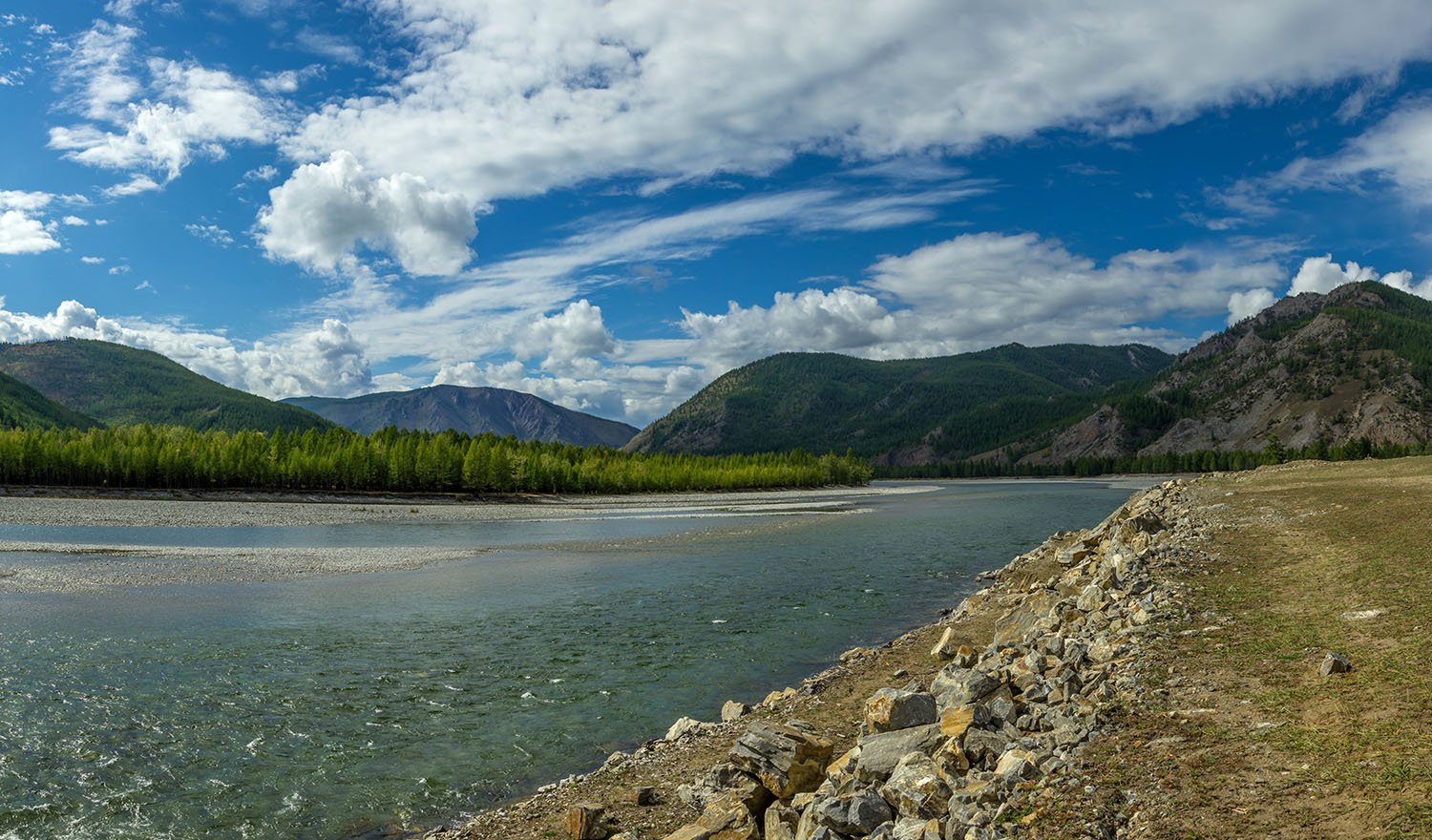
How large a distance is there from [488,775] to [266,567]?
134 ft

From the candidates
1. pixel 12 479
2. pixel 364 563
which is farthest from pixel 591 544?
pixel 12 479

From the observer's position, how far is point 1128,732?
33.8 ft

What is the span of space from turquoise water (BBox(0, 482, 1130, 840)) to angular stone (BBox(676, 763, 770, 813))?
4.12m

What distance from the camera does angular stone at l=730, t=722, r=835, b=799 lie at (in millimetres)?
11188

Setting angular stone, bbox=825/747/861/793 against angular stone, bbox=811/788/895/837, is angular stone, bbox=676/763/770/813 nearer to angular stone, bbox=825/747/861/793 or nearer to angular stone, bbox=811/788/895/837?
angular stone, bbox=825/747/861/793

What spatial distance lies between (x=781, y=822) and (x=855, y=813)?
1.39 metres

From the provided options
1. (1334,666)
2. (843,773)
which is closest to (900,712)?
(843,773)

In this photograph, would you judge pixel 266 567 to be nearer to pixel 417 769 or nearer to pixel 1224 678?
pixel 417 769

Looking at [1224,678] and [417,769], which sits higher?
[1224,678]

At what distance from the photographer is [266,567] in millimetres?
48438

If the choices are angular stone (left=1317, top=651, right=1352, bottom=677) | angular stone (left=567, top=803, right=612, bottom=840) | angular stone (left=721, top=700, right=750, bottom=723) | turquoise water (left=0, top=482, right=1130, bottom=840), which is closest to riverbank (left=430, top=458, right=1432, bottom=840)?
angular stone (left=1317, top=651, right=1352, bottom=677)

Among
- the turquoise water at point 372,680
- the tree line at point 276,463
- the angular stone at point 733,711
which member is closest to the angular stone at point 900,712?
the angular stone at point 733,711

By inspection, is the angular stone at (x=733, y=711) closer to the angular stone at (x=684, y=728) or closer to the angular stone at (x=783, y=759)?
the angular stone at (x=684, y=728)

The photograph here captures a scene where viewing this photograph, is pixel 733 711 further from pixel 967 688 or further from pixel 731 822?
pixel 731 822
